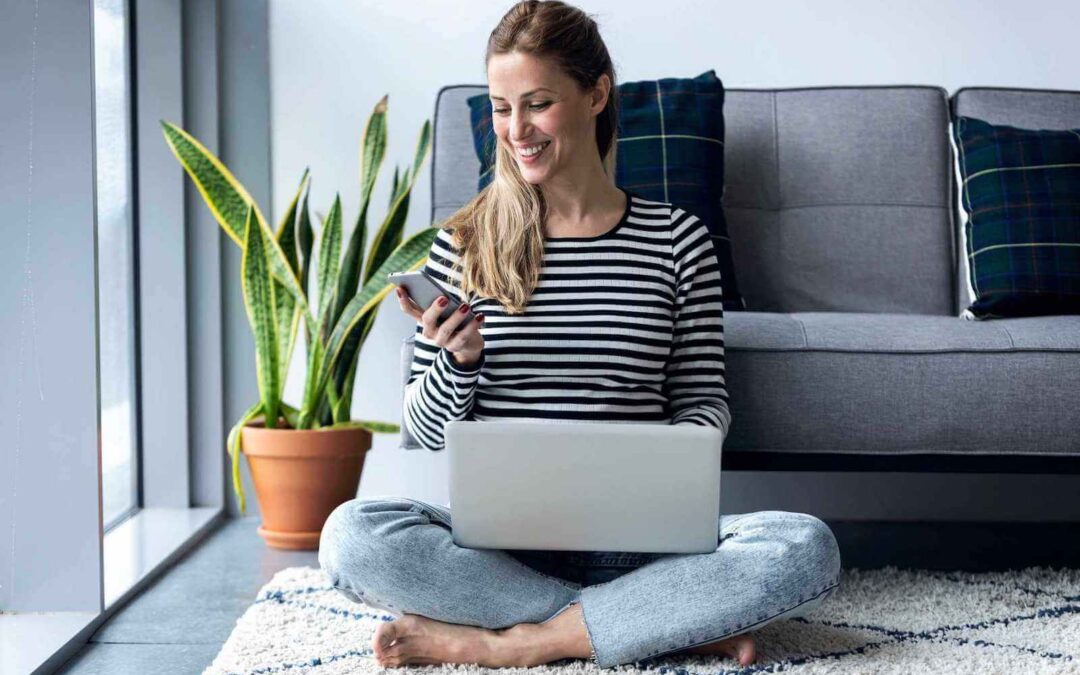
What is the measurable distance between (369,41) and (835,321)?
1.31m

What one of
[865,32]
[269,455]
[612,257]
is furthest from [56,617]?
[865,32]

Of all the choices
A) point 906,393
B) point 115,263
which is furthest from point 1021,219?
point 115,263

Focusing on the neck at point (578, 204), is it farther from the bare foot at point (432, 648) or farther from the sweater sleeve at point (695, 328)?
the bare foot at point (432, 648)

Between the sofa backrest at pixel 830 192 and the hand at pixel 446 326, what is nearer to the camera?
the hand at pixel 446 326

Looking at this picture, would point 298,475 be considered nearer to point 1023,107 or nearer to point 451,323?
point 451,323

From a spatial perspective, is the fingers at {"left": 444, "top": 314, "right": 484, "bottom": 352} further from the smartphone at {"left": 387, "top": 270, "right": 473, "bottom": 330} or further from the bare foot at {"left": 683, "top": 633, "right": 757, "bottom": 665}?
the bare foot at {"left": 683, "top": 633, "right": 757, "bottom": 665}

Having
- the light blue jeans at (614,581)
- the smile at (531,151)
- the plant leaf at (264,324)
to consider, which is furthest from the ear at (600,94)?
the plant leaf at (264,324)

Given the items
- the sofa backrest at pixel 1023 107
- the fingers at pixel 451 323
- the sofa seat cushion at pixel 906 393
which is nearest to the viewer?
the fingers at pixel 451 323

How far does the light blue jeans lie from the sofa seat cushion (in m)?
0.35

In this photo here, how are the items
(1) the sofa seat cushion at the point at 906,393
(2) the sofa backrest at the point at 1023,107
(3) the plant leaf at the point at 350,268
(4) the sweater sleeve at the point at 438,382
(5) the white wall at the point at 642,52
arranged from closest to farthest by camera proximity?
1. (4) the sweater sleeve at the point at 438,382
2. (1) the sofa seat cushion at the point at 906,393
3. (3) the plant leaf at the point at 350,268
4. (2) the sofa backrest at the point at 1023,107
5. (5) the white wall at the point at 642,52

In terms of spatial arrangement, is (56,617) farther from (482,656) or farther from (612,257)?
(612,257)

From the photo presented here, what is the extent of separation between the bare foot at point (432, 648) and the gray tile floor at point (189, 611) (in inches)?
11.3

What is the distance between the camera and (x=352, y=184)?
8.55ft

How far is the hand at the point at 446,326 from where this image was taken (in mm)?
1344
